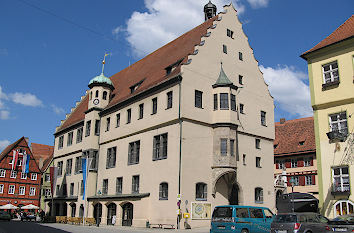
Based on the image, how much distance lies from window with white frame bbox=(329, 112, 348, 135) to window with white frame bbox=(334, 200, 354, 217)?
4068 mm

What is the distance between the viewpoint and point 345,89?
22938mm

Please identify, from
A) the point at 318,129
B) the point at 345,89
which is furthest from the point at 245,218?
the point at 345,89

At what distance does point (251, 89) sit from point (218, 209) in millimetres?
19572

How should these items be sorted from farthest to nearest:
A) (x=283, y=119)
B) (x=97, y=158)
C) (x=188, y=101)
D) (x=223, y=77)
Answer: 1. (x=283, y=119)
2. (x=97, y=158)
3. (x=223, y=77)
4. (x=188, y=101)

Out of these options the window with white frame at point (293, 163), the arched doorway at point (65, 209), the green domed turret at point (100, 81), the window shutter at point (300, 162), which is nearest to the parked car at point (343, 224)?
the green domed turret at point (100, 81)

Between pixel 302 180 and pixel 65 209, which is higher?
pixel 302 180

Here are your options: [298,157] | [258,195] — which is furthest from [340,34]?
[298,157]

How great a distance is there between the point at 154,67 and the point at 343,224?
27.9 m

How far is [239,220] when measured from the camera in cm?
1950

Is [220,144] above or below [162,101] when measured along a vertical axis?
below

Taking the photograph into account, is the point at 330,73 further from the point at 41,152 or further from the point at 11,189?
the point at 41,152

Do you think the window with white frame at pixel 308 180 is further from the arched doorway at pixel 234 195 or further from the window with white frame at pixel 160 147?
the window with white frame at pixel 160 147

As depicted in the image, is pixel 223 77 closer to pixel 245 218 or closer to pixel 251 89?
pixel 251 89

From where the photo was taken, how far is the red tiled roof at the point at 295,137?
167 feet
